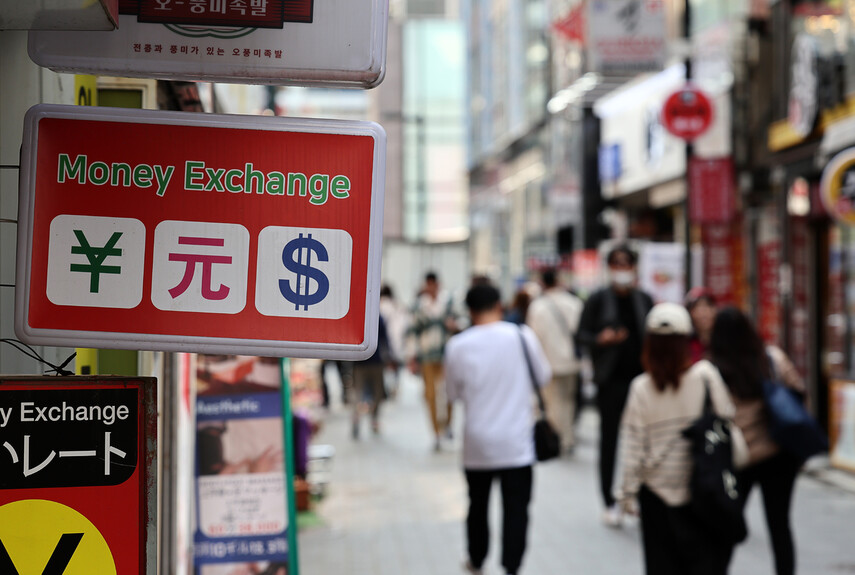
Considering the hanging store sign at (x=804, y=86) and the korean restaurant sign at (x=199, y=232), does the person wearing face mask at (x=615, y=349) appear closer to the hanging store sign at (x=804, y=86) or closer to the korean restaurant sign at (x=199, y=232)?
the hanging store sign at (x=804, y=86)

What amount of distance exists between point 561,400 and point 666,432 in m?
6.70

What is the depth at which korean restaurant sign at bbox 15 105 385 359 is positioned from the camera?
2.53 m

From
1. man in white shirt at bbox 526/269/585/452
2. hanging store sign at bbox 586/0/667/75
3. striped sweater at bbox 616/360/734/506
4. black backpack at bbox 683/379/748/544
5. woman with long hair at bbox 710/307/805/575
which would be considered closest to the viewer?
black backpack at bbox 683/379/748/544

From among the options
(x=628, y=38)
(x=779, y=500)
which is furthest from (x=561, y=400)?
(x=779, y=500)

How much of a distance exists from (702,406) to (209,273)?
3465 millimetres

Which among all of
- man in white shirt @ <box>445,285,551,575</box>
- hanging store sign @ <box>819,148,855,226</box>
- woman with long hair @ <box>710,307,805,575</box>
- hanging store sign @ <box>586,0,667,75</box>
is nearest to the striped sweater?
woman with long hair @ <box>710,307,805,575</box>

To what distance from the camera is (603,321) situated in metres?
9.14

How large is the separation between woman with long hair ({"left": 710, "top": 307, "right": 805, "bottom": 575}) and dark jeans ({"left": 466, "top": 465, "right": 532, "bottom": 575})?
124cm

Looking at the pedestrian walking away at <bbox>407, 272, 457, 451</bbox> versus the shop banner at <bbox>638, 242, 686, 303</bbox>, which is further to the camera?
the shop banner at <bbox>638, 242, 686, 303</bbox>

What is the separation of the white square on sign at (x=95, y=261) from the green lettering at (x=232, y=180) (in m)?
0.21

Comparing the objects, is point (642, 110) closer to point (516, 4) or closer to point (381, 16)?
point (516, 4)

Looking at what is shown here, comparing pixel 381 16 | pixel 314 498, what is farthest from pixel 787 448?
pixel 314 498

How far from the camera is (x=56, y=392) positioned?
8.07 ft

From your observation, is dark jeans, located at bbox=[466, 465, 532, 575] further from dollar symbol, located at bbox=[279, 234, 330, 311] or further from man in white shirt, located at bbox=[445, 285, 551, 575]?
dollar symbol, located at bbox=[279, 234, 330, 311]
